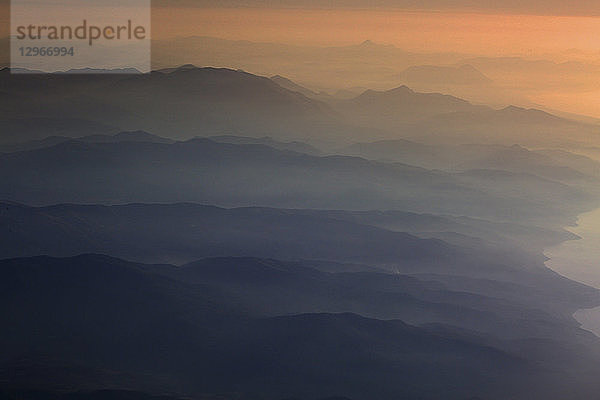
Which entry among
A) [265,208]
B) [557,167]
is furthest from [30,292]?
[557,167]

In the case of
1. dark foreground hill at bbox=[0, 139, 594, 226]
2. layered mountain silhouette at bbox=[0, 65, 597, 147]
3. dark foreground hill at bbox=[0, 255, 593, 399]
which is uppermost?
layered mountain silhouette at bbox=[0, 65, 597, 147]

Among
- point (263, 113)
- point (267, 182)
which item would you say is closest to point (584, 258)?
point (267, 182)

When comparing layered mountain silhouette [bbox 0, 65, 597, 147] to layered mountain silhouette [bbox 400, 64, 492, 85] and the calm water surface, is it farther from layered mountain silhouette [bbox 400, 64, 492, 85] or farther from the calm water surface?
the calm water surface

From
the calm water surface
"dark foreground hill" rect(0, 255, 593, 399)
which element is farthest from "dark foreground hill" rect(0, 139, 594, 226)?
"dark foreground hill" rect(0, 255, 593, 399)

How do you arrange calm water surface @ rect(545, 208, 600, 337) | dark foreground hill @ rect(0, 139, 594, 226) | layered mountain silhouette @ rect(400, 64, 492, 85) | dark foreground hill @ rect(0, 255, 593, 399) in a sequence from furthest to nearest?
1. layered mountain silhouette @ rect(400, 64, 492, 85)
2. dark foreground hill @ rect(0, 139, 594, 226)
3. calm water surface @ rect(545, 208, 600, 337)
4. dark foreground hill @ rect(0, 255, 593, 399)

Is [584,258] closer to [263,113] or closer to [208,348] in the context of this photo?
[263,113]

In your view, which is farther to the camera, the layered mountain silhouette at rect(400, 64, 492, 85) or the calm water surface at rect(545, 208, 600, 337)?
the layered mountain silhouette at rect(400, 64, 492, 85)

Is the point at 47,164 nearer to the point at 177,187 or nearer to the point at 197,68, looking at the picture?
the point at 177,187

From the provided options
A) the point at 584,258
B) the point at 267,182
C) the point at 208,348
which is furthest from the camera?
the point at 267,182
